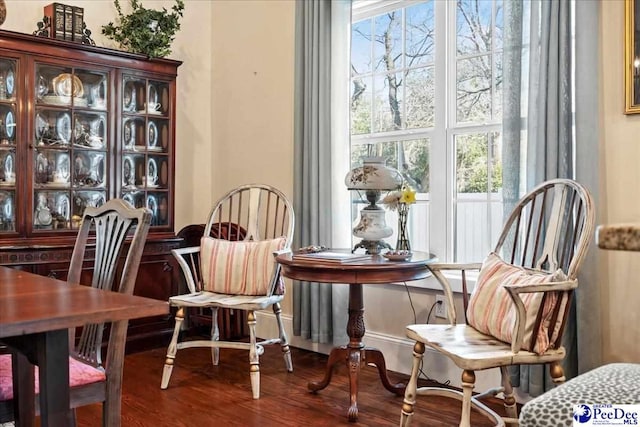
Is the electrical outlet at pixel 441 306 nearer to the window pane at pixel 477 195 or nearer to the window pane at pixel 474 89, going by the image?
the window pane at pixel 477 195

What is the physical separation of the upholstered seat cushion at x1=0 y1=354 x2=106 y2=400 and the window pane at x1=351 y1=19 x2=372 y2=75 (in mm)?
2545

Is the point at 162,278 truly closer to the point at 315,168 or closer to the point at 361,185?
the point at 315,168

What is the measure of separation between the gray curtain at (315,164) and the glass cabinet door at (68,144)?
1.27 m

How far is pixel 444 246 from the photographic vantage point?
3.29 m

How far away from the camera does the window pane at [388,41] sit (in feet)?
11.7

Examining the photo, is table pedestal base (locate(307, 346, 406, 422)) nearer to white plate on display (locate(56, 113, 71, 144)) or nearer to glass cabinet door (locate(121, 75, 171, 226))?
glass cabinet door (locate(121, 75, 171, 226))

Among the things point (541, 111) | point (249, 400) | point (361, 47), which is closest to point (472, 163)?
point (541, 111)

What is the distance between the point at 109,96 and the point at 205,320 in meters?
1.63

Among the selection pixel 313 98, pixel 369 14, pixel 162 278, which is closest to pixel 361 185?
pixel 313 98

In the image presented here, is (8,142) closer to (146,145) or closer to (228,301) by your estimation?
(146,145)

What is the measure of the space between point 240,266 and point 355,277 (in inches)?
38.4

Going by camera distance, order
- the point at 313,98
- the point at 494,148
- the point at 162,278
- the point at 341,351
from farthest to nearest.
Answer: the point at 162,278 < the point at 313,98 < the point at 494,148 < the point at 341,351

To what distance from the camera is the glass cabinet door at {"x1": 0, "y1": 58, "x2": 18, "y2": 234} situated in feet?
11.5

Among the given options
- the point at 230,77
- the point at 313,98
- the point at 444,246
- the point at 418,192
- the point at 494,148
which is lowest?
the point at 444,246
